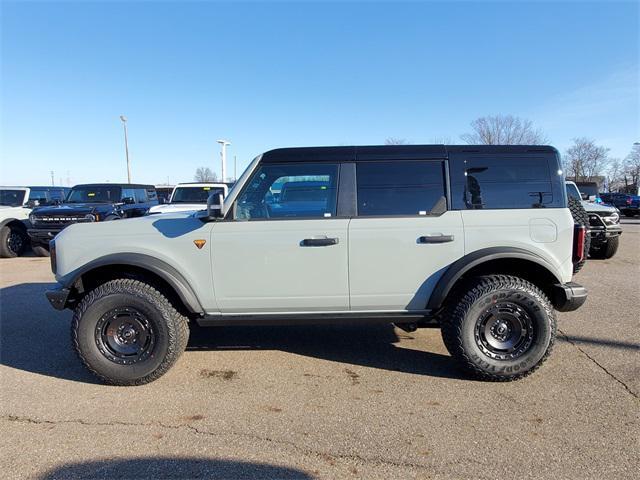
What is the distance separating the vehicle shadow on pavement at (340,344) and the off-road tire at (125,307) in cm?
85

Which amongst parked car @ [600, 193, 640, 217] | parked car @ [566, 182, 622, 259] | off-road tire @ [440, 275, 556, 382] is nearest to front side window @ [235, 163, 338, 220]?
off-road tire @ [440, 275, 556, 382]

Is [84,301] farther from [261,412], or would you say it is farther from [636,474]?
[636,474]

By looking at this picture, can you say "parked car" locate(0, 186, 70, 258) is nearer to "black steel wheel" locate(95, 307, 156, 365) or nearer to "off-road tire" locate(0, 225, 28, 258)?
"off-road tire" locate(0, 225, 28, 258)

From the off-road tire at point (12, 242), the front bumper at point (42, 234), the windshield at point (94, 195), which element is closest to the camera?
the front bumper at point (42, 234)

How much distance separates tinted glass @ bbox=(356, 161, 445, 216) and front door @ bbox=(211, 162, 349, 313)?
241 millimetres

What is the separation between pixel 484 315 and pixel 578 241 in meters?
1.03

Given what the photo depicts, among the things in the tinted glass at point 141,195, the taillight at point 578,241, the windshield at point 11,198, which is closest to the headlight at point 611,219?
the taillight at point 578,241

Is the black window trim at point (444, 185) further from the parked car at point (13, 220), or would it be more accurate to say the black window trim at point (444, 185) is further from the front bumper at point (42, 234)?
the parked car at point (13, 220)

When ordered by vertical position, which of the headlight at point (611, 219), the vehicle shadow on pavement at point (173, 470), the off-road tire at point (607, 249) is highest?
the headlight at point (611, 219)

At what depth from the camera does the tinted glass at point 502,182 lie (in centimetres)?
355

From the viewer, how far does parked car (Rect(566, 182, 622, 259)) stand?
362 inches

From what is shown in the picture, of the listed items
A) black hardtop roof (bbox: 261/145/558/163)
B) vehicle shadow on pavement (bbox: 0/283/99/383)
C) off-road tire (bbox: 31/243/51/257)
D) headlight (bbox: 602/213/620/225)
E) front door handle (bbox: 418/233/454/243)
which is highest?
black hardtop roof (bbox: 261/145/558/163)

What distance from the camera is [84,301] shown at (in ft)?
11.6

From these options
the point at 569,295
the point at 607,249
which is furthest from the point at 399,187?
the point at 607,249
